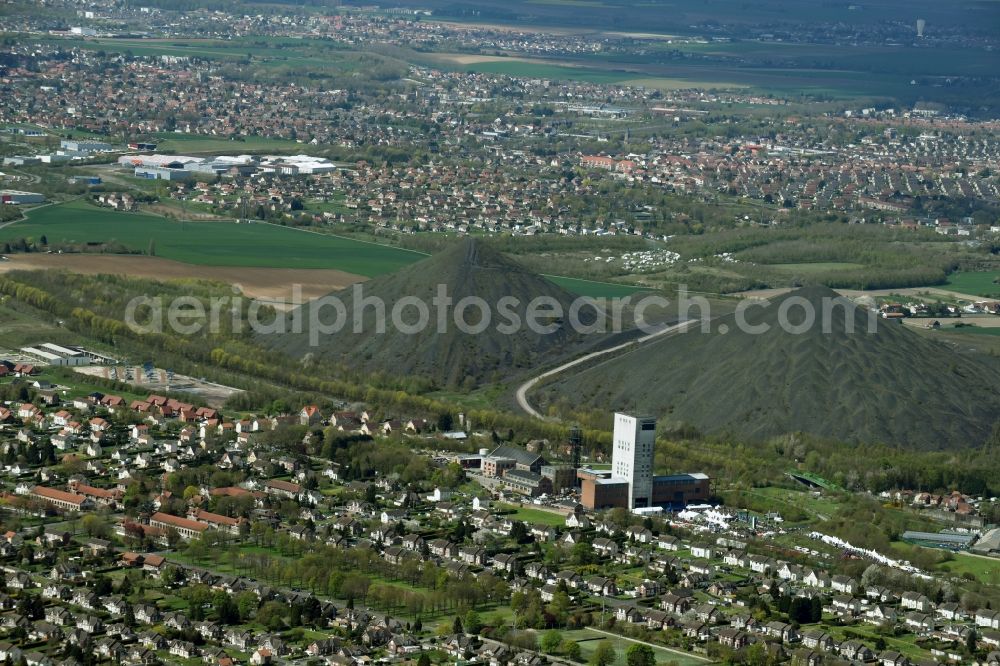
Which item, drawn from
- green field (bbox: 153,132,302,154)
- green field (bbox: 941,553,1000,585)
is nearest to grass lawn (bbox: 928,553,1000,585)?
green field (bbox: 941,553,1000,585)

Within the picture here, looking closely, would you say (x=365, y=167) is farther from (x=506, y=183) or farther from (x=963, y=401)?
(x=963, y=401)

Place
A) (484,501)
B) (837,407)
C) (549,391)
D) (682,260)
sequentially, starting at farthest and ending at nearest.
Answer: (682,260), (549,391), (837,407), (484,501)

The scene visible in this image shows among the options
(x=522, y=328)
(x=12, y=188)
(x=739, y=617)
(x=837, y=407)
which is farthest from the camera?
(x=12, y=188)

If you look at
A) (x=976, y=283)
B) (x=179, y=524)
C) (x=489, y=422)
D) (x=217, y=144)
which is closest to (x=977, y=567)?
(x=489, y=422)

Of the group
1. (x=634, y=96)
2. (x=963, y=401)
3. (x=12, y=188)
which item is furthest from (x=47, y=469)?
(x=634, y=96)

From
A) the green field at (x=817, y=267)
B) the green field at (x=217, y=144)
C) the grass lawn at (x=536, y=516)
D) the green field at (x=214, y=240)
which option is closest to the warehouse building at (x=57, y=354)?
the green field at (x=214, y=240)

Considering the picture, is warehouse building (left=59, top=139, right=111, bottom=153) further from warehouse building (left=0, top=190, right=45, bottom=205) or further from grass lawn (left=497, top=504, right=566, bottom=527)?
grass lawn (left=497, top=504, right=566, bottom=527)

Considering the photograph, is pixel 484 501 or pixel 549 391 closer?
pixel 484 501

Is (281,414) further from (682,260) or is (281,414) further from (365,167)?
(365,167)
